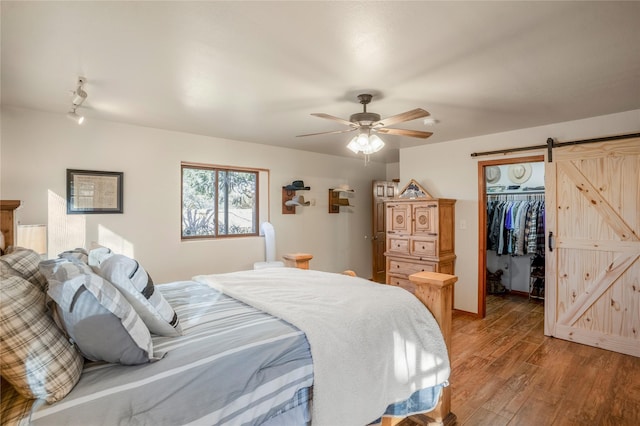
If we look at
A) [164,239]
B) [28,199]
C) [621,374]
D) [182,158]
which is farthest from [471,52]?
[28,199]

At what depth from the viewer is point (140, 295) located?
4.79ft

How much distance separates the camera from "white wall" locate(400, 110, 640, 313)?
3.90m

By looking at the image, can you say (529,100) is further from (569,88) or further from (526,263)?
(526,263)

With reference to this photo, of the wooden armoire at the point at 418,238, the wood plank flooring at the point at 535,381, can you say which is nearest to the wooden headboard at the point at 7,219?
the wood plank flooring at the point at 535,381

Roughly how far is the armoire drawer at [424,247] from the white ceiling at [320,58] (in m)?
1.65

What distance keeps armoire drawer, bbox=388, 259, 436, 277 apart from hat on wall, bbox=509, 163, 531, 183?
2476mm

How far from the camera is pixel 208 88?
2.62 metres

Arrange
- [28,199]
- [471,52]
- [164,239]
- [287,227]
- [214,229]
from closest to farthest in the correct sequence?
[471,52]
[28,199]
[164,239]
[214,229]
[287,227]

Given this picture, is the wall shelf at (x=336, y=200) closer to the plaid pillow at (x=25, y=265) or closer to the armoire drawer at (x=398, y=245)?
the armoire drawer at (x=398, y=245)

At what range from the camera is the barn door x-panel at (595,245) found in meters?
3.18

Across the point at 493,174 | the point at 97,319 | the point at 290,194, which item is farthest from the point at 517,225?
the point at 97,319

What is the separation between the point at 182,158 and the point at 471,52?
330cm

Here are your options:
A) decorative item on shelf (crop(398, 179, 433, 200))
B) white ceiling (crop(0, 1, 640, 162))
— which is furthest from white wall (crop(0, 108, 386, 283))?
decorative item on shelf (crop(398, 179, 433, 200))

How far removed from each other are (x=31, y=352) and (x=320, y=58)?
1994 millimetres
